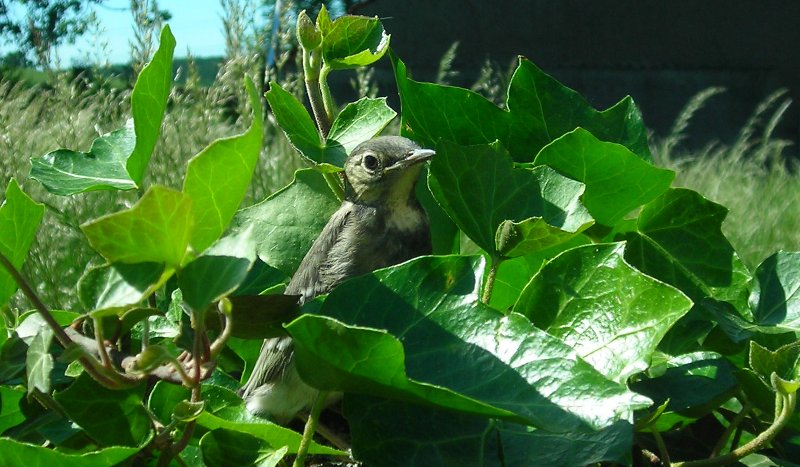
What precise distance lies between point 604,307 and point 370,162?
0.62 meters

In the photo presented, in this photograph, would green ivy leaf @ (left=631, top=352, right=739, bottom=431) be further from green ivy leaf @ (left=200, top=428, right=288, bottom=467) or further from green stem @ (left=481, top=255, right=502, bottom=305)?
green ivy leaf @ (left=200, top=428, right=288, bottom=467)

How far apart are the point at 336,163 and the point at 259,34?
1.37 meters

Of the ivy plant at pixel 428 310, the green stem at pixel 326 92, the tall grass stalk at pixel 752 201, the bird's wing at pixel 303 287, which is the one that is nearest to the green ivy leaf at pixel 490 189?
the ivy plant at pixel 428 310

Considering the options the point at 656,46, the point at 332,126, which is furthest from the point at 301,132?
the point at 656,46

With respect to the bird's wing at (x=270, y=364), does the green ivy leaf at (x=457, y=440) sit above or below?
above

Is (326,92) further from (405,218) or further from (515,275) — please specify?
(405,218)

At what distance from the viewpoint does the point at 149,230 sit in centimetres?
35

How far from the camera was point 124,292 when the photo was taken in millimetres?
351

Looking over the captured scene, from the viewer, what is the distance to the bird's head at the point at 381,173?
1002 millimetres

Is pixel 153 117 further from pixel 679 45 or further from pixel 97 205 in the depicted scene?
pixel 679 45

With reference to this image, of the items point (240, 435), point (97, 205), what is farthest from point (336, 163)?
point (97, 205)

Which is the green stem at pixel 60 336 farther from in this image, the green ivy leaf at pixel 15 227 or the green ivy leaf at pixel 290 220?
the green ivy leaf at pixel 290 220

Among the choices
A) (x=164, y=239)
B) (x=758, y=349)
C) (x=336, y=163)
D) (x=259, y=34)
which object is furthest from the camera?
(x=259, y=34)

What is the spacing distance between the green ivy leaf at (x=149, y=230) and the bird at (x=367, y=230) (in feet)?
1.40
